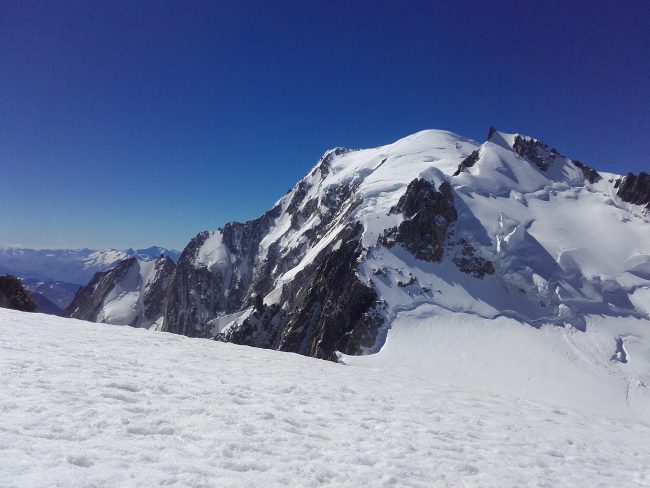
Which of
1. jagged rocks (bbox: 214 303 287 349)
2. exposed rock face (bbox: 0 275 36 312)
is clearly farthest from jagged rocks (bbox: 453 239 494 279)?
exposed rock face (bbox: 0 275 36 312)

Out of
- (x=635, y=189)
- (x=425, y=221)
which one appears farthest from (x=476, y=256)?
(x=635, y=189)

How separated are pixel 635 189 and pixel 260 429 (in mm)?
92114

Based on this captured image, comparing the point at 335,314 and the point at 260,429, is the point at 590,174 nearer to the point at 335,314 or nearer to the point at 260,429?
the point at 335,314

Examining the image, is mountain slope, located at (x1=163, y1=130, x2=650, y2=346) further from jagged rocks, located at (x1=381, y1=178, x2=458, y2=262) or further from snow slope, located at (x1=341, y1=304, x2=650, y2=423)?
snow slope, located at (x1=341, y1=304, x2=650, y2=423)

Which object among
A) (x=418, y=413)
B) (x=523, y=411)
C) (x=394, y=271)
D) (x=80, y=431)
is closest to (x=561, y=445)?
(x=523, y=411)

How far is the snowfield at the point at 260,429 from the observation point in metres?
5.74

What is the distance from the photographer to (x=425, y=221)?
62.5m

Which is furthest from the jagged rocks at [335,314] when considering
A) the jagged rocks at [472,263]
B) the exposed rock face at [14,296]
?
the exposed rock face at [14,296]

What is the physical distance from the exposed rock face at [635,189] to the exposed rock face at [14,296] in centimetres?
9135

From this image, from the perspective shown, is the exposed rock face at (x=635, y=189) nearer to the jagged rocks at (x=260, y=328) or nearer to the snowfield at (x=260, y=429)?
the jagged rocks at (x=260, y=328)

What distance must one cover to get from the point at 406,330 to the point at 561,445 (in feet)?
127

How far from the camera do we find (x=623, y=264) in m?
60.0

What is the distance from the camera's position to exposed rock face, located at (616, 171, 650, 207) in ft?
246

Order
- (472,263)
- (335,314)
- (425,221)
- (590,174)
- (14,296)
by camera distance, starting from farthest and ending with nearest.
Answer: (590,174)
(425,221)
(472,263)
(335,314)
(14,296)
